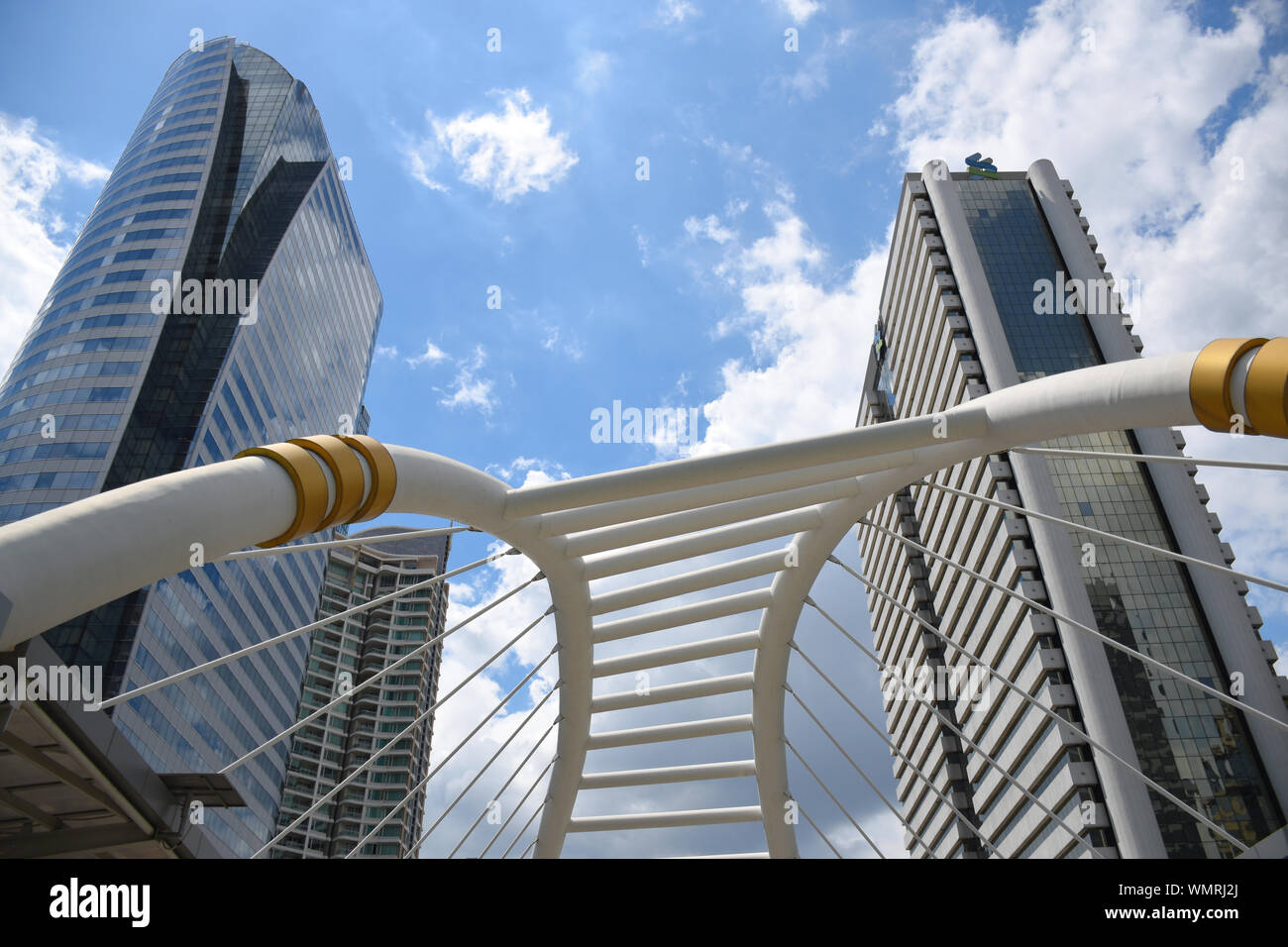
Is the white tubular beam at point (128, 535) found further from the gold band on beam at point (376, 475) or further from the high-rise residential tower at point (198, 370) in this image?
the high-rise residential tower at point (198, 370)

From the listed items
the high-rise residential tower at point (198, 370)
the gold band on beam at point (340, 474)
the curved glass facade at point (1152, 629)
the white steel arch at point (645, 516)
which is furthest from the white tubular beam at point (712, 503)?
the curved glass facade at point (1152, 629)

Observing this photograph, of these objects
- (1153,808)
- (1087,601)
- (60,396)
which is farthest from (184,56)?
(1153,808)

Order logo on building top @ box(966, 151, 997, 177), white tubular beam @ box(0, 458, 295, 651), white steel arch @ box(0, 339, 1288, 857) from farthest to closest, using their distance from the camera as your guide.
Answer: logo on building top @ box(966, 151, 997, 177), white steel arch @ box(0, 339, 1288, 857), white tubular beam @ box(0, 458, 295, 651)

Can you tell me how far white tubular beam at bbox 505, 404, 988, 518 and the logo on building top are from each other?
7866 centimetres

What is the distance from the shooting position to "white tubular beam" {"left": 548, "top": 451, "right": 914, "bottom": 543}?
1020cm

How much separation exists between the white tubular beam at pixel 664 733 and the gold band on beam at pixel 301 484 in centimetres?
1021

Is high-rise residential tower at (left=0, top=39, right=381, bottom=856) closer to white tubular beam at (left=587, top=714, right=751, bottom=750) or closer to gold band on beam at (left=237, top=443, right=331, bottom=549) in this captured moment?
white tubular beam at (left=587, top=714, right=751, bottom=750)

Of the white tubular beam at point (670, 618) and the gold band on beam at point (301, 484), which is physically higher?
the white tubular beam at point (670, 618)

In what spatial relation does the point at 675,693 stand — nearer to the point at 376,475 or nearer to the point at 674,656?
the point at 674,656

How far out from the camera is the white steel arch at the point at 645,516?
521 cm

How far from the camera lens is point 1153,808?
1935 inches

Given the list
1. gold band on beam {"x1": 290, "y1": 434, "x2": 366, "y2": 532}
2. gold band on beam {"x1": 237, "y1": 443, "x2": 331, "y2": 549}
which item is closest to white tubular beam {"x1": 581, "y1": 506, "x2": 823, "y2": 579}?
gold band on beam {"x1": 290, "y1": 434, "x2": 366, "y2": 532}

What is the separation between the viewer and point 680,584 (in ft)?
44.2

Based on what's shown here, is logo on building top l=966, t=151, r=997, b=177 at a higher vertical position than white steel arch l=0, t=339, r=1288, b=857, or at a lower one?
higher
